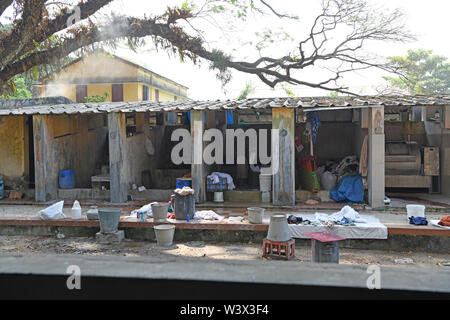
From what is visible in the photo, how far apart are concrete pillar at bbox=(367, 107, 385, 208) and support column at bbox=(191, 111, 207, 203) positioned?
14.8 feet

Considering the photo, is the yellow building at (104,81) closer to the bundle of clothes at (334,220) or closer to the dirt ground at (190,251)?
the dirt ground at (190,251)

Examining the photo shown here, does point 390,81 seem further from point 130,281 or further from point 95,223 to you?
point 130,281

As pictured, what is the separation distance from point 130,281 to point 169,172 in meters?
12.8

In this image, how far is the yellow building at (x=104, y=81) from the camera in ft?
87.9

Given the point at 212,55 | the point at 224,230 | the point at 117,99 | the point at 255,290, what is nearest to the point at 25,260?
the point at 255,290

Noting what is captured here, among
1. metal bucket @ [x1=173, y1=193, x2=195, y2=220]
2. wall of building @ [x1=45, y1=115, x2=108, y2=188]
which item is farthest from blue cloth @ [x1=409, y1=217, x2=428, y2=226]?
wall of building @ [x1=45, y1=115, x2=108, y2=188]

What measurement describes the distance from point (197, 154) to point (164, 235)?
3141 millimetres

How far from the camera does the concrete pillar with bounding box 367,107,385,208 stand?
34.9 ft

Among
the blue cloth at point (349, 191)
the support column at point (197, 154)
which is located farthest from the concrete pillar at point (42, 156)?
the blue cloth at point (349, 191)

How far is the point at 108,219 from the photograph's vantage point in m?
9.29

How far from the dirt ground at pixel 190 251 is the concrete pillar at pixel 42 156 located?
2745 millimetres

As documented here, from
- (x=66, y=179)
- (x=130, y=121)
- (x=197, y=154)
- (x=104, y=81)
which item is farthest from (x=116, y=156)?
(x=104, y=81)

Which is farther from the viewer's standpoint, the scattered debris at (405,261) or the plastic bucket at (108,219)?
the plastic bucket at (108,219)

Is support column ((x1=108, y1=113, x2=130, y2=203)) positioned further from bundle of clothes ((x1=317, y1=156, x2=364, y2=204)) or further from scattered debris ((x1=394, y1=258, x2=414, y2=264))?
scattered debris ((x1=394, y1=258, x2=414, y2=264))
